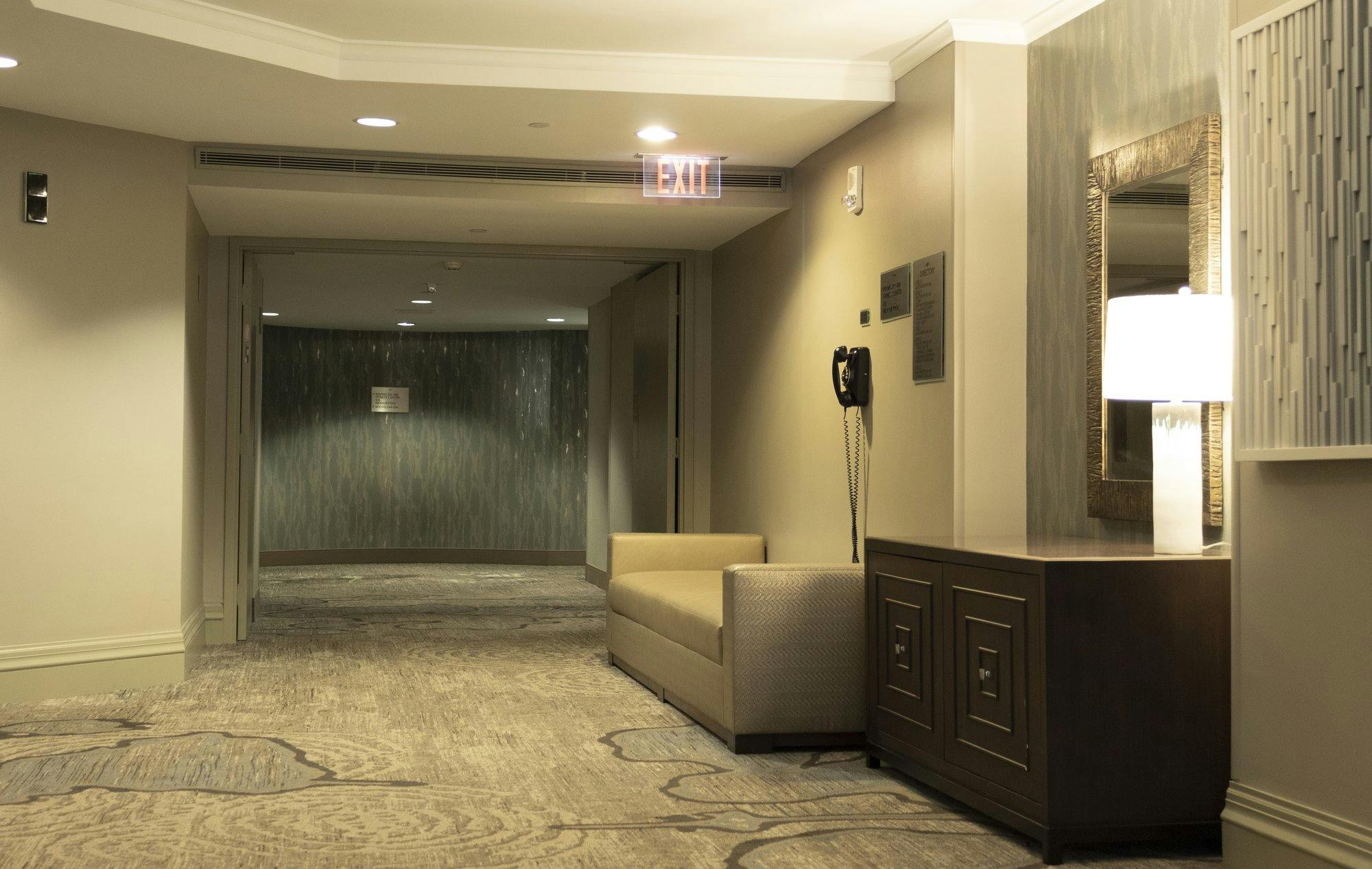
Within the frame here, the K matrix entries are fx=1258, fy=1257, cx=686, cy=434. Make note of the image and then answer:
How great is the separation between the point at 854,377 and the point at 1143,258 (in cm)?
159

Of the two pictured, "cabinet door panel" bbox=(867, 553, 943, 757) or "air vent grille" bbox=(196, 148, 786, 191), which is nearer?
"cabinet door panel" bbox=(867, 553, 943, 757)

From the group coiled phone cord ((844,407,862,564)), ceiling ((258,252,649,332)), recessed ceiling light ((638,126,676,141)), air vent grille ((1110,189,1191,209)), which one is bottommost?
coiled phone cord ((844,407,862,564))

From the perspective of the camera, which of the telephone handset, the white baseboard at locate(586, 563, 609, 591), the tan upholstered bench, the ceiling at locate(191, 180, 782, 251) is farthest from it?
the white baseboard at locate(586, 563, 609, 591)

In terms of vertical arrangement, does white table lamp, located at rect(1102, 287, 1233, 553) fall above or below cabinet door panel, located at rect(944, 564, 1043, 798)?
above

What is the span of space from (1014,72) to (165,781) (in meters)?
3.67

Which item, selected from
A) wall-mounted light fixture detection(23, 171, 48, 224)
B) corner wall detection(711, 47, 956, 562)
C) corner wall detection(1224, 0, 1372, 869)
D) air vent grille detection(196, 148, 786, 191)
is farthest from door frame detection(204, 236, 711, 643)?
corner wall detection(1224, 0, 1372, 869)

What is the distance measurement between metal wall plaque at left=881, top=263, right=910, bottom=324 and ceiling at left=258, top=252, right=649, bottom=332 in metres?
2.90

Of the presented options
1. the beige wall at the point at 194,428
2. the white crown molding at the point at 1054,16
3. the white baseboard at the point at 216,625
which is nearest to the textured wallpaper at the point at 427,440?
the white baseboard at the point at 216,625

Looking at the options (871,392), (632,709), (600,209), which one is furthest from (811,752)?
(600,209)

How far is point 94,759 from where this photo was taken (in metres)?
4.15

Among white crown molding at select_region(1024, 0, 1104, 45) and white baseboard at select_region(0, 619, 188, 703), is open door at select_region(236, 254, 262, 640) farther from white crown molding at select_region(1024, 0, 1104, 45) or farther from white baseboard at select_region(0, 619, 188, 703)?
white crown molding at select_region(1024, 0, 1104, 45)

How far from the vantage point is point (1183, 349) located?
3199 mm

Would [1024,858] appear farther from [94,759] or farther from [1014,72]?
[94,759]

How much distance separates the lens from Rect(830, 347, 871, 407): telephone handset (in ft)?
16.8
